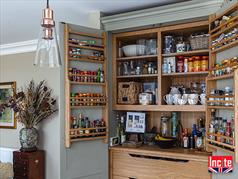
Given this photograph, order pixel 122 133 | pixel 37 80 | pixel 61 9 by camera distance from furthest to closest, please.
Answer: pixel 37 80 < pixel 122 133 < pixel 61 9

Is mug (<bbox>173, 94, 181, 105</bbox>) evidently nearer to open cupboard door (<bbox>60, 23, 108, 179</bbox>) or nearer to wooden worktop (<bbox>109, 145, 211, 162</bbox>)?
wooden worktop (<bbox>109, 145, 211, 162</bbox>)

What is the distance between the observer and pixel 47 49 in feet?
5.09

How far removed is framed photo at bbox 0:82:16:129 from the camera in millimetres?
5271

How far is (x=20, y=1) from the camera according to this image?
116 inches

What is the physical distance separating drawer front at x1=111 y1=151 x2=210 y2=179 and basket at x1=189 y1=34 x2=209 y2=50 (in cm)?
109

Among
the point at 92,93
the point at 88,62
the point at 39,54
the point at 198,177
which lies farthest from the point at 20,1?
the point at 198,177

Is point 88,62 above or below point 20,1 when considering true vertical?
below

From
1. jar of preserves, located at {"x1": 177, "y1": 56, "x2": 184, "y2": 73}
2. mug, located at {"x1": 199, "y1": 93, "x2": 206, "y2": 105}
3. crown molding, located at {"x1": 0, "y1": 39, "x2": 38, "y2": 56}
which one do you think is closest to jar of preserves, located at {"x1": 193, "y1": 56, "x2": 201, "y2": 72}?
jar of preserves, located at {"x1": 177, "y1": 56, "x2": 184, "y2": 73}

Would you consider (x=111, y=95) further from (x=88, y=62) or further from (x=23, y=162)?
(x=23, y=162)

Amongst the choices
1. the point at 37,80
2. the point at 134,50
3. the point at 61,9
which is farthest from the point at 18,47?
the point at 134,50

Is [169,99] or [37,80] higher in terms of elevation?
[37,80]

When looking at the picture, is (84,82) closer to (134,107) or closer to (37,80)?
(134,107)

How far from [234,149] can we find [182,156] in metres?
0.90

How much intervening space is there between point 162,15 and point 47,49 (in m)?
1.73
